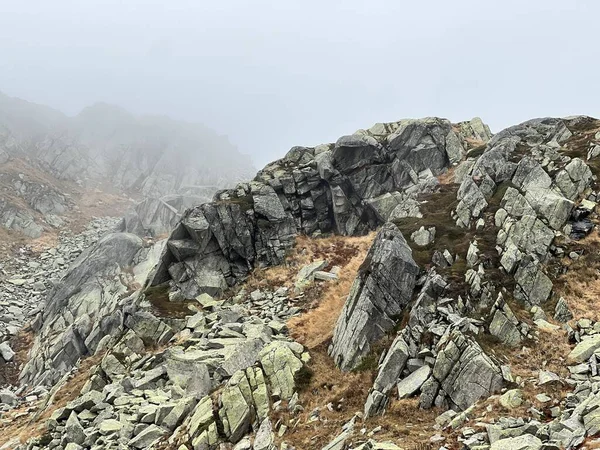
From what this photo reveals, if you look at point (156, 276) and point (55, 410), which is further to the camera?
point (156, 276)

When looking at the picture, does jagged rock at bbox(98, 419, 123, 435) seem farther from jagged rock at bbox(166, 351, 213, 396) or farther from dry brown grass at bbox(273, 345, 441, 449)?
dry brown grass at bbox(273, 345, 441, 449)

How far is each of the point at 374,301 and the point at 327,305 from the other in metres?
6.82

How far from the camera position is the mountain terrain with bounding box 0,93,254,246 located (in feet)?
247

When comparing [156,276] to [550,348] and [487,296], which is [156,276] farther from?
[550,348]

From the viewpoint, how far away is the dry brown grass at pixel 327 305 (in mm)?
25141

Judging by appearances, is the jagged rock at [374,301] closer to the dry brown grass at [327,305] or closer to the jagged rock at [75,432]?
the dry brown grass at [327,305]

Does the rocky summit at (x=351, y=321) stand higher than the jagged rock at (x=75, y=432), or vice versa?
the rocky summit at (x=351, y=321)

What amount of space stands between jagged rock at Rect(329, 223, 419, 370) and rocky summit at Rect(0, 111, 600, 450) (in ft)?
0.38

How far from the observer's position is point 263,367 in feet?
67.4

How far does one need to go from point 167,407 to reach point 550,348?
18455mm

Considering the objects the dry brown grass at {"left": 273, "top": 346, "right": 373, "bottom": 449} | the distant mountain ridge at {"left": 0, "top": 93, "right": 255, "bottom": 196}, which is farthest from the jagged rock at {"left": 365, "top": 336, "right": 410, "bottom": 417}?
the distant mountain ridge at {"left": 0, "top": 93, "right": 255, "bottom": 196}

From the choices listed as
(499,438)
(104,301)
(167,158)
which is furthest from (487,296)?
(167,158)

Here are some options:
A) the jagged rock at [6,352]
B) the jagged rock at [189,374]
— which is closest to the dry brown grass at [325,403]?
the jagged rock at [189,374]

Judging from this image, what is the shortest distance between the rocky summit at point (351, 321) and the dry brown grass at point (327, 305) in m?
0.16
